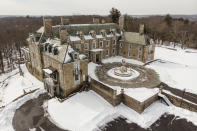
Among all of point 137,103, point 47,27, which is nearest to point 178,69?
point 137,103

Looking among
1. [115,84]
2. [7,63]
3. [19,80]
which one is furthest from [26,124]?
[7,63]

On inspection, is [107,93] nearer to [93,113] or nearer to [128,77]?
[93,113]

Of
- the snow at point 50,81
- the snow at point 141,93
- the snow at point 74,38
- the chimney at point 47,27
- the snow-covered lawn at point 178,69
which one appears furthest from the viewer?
the snow at point 74,38

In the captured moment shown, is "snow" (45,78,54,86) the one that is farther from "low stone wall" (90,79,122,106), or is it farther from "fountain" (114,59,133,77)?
"fountain" (114,59,133,77)

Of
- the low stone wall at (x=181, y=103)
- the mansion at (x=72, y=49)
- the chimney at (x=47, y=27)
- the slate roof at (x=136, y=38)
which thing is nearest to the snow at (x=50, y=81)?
the mansion at (x=72, y=49)

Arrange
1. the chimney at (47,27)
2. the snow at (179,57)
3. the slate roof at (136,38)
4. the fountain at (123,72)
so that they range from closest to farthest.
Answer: the chimney at (47,27)
the fountain at (123,72)
the slate roof at (136,38)
the snow at (179,57)

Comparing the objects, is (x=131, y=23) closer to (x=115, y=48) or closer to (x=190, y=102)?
(x=115, y=48)

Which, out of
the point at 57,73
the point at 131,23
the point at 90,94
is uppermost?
the point at 131,23

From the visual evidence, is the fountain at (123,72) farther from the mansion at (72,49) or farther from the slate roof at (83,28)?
the slate roof at (83,28)
